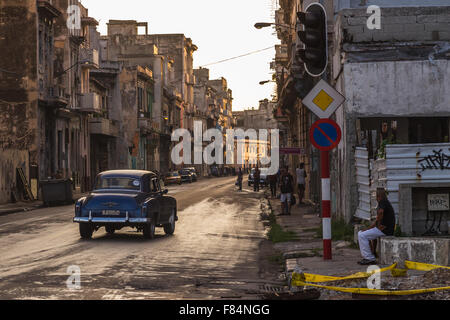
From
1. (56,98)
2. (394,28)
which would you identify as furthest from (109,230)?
(56,98)

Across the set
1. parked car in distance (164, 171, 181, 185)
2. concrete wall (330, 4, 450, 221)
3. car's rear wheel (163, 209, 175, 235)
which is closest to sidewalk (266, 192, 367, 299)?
concrete wall (330, 4, 450, 221)

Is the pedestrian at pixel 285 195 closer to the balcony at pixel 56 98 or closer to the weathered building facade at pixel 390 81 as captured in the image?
the weathered building facade at pixel 390 81

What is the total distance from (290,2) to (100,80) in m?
26.0

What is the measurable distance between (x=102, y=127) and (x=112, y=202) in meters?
44.5

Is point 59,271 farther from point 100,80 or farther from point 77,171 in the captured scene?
point 100,80

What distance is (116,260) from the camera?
14.3 m

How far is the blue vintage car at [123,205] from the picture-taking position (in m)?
18.4

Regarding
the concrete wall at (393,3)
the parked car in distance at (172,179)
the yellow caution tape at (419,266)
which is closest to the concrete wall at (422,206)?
the yellow caution tape at (419,266)

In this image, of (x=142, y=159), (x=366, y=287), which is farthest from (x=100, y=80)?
(x=366, y=287)

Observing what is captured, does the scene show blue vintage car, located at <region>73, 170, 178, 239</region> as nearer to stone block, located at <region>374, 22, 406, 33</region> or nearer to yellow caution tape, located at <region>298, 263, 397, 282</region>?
stone block, located at <region>374, 22, 406, 33</region>

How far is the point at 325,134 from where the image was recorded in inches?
511

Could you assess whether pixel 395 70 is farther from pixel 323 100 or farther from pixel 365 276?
pixel 365 276

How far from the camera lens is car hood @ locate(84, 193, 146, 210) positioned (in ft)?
60.5

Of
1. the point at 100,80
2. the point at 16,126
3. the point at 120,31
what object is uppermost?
the point at 120,31
